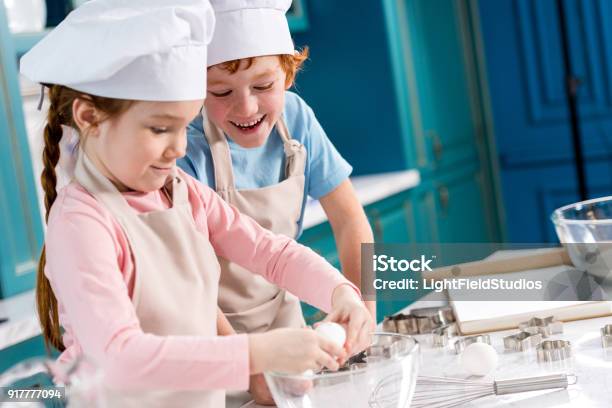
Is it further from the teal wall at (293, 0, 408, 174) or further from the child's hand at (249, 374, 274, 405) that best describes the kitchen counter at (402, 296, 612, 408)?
the teal wall at (293, 0, 408, 174)

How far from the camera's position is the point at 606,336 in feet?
3.56

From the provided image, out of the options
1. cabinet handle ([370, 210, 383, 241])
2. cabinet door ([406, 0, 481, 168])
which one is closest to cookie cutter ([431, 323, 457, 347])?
cabinet handle ([370, 210, 383, 241])

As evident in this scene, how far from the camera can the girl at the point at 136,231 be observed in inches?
31.9

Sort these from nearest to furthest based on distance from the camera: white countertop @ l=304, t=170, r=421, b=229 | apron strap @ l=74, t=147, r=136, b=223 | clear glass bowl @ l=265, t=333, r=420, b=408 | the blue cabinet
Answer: clear glass bowl @ l=265, t=333, r=420, b=408 → apron strap @ l=74, t=147, r=136, b=223 → white countertop @ l=304, t=170, r=421, b=229 → the blue cabinet

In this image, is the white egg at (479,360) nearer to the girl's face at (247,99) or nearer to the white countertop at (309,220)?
the girl's face at (247,99)

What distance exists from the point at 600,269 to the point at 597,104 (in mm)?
2837

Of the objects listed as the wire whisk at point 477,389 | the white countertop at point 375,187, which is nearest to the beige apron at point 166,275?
the wire whisk at point 477,389

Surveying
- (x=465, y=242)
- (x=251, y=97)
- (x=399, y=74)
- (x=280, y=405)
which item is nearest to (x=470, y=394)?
(x=280, y=405)

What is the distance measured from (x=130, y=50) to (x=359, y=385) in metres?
0.36

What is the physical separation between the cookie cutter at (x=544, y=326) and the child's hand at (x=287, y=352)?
0.44 meters

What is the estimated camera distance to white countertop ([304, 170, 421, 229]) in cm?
267

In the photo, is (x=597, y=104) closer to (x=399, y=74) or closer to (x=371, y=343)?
(x=399, y=74)

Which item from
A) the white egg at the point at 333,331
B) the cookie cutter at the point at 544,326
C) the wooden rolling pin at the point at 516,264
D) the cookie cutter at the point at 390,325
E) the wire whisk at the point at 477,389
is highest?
the white egg at the point at 333,331

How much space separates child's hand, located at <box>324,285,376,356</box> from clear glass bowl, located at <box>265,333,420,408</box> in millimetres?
55
